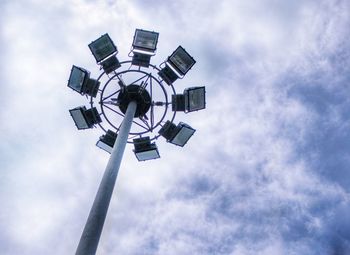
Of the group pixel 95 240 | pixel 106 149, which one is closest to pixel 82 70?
pixel 106 149

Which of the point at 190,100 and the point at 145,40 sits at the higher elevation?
the point at 145,40

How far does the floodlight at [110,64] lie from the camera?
1262cm

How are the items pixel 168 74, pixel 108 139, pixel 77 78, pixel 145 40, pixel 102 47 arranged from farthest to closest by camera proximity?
pixel 108 139
pixel 168 74
pixel 77 78
pixel 145 40
pixel 102 47

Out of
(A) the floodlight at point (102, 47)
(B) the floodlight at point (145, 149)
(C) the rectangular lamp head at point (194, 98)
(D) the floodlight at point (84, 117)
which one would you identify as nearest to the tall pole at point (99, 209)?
(B) the floodlight at point (145, 149)

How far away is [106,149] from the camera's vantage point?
523 inches

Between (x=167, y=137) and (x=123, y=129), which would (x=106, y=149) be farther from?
(x=123, y=129)

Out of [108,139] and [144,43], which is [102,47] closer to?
[144,43]

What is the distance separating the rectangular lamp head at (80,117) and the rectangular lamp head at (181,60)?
12.4 ft

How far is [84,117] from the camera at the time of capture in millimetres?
12688

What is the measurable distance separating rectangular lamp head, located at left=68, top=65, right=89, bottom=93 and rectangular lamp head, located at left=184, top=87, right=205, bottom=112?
3.84 metres

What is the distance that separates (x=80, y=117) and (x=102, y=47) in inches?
107

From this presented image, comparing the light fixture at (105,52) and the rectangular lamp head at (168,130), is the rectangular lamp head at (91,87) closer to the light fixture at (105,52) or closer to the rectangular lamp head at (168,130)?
the light fixture at (105,52)

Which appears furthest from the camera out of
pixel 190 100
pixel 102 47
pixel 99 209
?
pixel 190 100

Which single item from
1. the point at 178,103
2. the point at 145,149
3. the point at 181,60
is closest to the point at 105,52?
the point at 181,60
